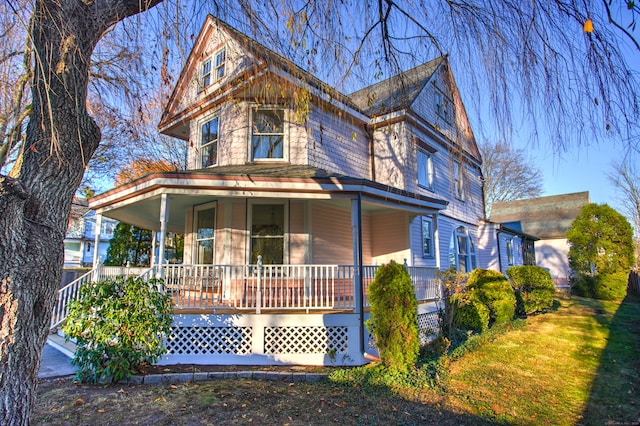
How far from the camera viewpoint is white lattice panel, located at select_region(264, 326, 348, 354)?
7.01 m

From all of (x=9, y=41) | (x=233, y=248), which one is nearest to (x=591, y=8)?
(x=9, y=41)

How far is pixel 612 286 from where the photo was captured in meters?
16.7

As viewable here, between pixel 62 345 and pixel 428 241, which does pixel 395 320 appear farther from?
pixel 62 345

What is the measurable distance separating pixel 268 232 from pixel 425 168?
667cm

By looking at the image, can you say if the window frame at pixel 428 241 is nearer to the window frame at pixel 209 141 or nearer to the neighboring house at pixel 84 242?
the window frame at pixel 209 141

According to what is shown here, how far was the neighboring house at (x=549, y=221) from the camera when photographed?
26.8 meters

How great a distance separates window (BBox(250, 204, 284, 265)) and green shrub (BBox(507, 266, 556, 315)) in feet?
29.2

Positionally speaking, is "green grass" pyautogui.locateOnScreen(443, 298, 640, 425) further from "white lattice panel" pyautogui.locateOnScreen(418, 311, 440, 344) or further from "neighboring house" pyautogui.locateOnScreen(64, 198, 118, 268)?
"neighboring house" pyautogui.locateOnScreen(64, 198, 118, 268)

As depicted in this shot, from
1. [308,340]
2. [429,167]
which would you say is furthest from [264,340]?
[429,167]

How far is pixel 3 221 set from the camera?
2.23 meters

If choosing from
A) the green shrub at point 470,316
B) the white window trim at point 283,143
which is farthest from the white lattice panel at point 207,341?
the green shrub at point 470,316

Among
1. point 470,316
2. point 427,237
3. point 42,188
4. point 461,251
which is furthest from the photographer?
point 461,251

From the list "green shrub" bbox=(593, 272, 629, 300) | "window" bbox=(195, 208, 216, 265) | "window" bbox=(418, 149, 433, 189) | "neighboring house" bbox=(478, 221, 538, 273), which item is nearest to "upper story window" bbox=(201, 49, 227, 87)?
"window" bbox=(195, 208, 216, 265)

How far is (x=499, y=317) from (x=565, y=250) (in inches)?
819
